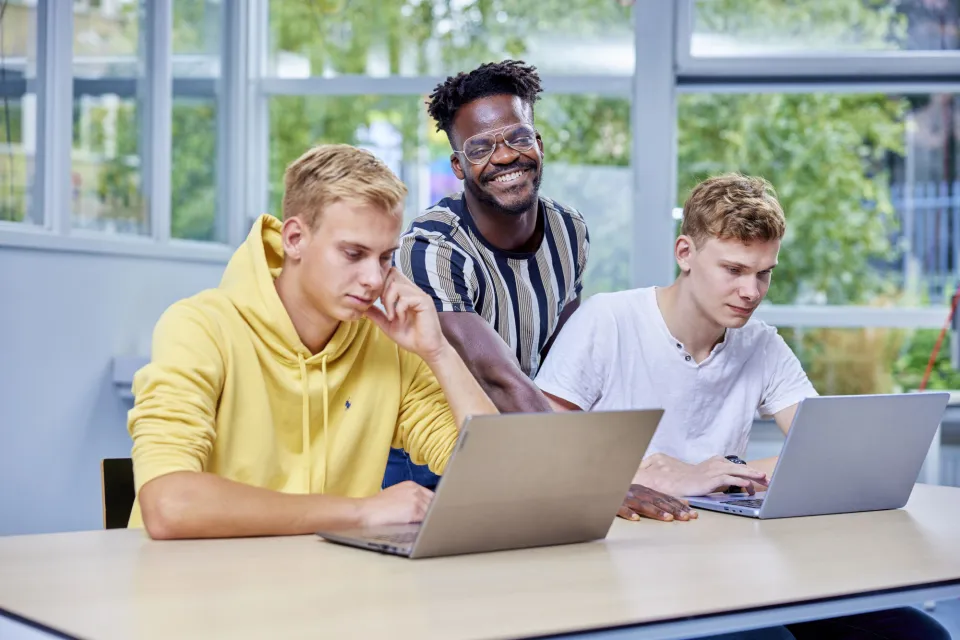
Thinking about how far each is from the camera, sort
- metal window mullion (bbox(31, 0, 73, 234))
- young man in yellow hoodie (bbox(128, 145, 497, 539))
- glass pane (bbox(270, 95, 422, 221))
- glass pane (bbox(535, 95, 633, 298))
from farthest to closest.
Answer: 1. glass pane (bbox(270, 95, 422, 221))
2. glass pane (bbox(535, 95, 633, 298))
3. metal window mullion (bbox(31, 0, 73, 234))
4. young man in yellow hoodie (bbox(128, 145, 497, 539))

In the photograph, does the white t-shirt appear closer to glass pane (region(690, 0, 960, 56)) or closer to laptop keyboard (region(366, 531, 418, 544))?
laptop keyboard (region(366, 531, 418, 544))

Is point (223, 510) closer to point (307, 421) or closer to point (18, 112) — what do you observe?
point (307, 421)

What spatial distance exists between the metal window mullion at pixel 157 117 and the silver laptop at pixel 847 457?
2751 mm

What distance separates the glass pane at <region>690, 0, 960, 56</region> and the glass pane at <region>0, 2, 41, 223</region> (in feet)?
7.53

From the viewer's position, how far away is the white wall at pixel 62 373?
334 cm

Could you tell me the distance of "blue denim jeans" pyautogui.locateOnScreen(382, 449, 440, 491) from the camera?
7.35 feet

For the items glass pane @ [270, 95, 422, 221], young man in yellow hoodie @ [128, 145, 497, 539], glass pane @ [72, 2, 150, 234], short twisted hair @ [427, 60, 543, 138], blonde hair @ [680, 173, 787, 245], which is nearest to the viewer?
young man in yellow hoodie @ [128, 145, 497, 539]

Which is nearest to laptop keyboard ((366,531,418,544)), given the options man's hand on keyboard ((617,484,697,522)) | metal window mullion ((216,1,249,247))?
man's hand on keyboard ((617,484,697,522))

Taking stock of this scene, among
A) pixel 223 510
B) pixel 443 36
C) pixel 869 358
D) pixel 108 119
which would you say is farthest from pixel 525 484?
pixel 443 36

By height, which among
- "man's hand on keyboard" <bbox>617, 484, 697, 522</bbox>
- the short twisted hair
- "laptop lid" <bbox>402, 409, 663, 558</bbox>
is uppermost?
the short twisted hair

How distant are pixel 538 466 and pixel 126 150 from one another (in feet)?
10.0

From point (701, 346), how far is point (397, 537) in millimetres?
1031

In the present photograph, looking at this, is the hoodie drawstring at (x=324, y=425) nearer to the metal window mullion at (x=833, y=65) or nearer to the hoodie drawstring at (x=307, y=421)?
the hoodie drawstring at (x=307, y=421)

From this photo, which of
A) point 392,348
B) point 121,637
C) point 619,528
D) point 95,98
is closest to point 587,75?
point 95,98
